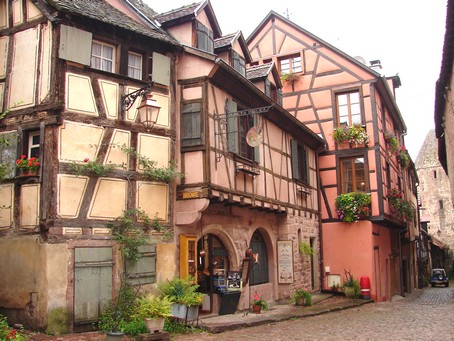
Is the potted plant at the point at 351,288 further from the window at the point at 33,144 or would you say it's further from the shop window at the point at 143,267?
the window at the point at 33,144

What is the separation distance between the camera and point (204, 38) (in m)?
13.6

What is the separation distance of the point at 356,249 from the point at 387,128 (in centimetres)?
649

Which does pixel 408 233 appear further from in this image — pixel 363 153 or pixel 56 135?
pixel 56 135

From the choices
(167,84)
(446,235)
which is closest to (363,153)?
(167,84)

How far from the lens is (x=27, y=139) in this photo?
10.7 meters

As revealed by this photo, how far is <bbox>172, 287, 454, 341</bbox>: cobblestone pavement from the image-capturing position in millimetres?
10188

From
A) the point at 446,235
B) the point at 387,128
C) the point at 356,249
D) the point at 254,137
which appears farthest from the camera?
the point at 446,235

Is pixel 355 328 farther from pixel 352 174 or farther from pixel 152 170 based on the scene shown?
pixel 352 174

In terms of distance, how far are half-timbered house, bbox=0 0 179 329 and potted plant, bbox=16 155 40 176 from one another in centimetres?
3

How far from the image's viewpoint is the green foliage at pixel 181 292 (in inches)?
414

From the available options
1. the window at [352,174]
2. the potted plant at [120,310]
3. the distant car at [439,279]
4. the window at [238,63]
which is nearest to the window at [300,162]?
the window at [352,174]

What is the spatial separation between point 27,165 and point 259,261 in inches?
330

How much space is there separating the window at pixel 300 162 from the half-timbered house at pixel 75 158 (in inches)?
281

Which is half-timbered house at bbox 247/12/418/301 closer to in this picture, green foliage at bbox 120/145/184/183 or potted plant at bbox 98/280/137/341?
green foliage at bbox 120/145/184/183
